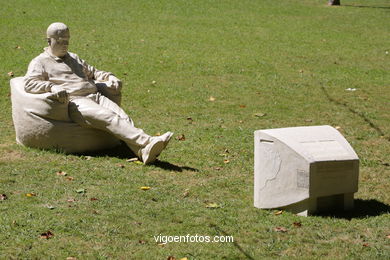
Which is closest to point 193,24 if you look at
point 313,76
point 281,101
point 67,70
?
point 313,76

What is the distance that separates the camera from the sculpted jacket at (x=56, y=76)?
894 cm

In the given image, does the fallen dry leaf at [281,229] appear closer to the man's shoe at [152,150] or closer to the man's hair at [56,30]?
the man's shoe at [152,150]

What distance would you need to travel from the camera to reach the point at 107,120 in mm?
8742

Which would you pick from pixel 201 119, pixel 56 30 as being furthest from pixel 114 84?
pixel 201 119

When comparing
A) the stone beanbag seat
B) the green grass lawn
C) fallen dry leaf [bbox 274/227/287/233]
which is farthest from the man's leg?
fallen dry leaf [bbox 274/227/287/233]

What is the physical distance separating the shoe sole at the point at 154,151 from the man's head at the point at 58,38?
179 cm

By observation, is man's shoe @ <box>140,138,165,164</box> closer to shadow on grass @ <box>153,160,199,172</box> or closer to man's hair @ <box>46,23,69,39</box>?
shadow on grass @ <box>153,160,199,172</box>

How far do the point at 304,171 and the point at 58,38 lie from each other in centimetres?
388

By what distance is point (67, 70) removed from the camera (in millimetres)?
9148

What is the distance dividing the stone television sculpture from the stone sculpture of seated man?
175cm

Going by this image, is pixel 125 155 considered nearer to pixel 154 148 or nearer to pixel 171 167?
pixel 171 167

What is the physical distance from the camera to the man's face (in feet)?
29.7

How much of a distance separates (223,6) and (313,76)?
8654 mm

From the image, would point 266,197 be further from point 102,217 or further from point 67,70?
point 67,70
